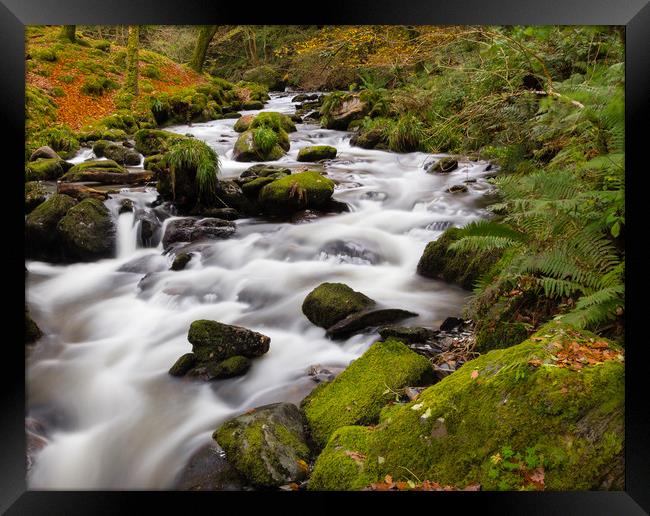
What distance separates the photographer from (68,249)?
190 inches

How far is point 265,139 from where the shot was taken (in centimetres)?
678

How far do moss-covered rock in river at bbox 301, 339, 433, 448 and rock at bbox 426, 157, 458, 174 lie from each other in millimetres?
3235

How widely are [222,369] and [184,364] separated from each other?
332 mm

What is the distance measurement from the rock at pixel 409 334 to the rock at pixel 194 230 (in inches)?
84.8

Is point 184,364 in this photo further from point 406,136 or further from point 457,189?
point 406,136

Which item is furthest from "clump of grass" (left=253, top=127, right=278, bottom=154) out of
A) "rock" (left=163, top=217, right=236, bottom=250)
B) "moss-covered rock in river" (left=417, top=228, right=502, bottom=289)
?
"moss-covered rock in river" (left=417, top=228, right=502, bottom=289)

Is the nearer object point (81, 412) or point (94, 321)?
point (81, 412)

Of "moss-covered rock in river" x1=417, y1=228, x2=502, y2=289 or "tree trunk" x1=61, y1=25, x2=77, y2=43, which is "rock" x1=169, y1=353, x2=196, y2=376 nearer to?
"moss-covered rock in river" x1=417, y1=228, x2=502, y2=289

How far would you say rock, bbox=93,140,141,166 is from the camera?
5.69 meters

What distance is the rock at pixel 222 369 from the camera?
12.5 ft

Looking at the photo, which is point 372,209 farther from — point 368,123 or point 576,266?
point 576,266
